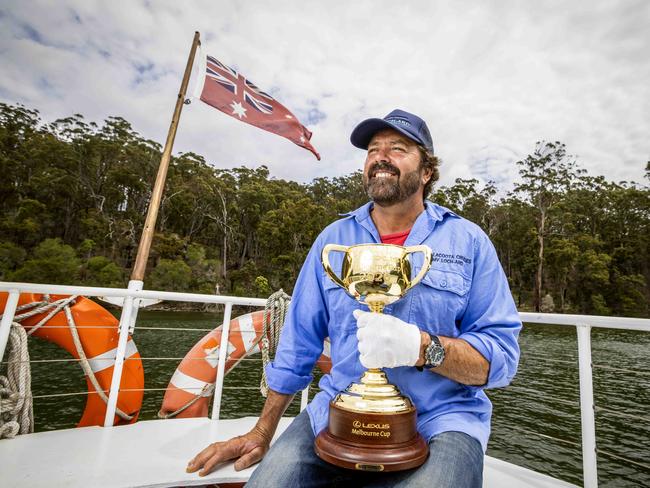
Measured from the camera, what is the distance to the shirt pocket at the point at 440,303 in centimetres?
103

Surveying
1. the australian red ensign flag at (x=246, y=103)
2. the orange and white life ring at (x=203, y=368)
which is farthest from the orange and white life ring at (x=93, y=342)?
the australian red ensign flag at (x=246, y=103)

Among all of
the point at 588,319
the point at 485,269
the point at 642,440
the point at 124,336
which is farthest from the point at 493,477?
the point at 642,440

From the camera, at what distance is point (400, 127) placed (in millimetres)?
1171

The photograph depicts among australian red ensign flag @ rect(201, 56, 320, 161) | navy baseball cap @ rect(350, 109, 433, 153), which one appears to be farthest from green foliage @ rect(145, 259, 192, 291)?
navy baseball cap @ rect(350, 109, 433, 153)

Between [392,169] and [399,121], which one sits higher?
[399,121]

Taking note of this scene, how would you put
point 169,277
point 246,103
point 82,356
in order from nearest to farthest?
1. point 82,356
2. point 246,103
3. point 169,277

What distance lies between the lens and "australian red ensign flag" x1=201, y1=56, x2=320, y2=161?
15.6ft

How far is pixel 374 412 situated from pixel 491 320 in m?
0.42

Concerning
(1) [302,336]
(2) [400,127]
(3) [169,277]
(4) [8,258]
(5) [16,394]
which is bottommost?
(5) [16,394]

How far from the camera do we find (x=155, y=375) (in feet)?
25.0

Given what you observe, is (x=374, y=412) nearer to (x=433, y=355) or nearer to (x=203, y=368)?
(x=433, y=355)

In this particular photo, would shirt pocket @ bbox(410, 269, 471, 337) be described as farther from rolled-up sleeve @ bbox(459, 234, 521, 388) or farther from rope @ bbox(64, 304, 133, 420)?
rope @ bbox(64, 304, 133, 420)

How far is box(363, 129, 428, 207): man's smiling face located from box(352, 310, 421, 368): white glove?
51cm

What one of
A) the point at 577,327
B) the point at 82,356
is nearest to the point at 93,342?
the point at 82,356
